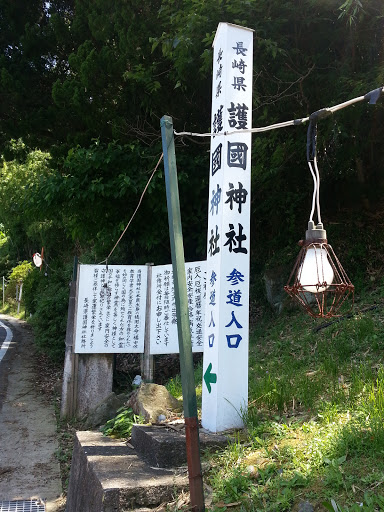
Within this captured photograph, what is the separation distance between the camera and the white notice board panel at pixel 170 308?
26.8 ft

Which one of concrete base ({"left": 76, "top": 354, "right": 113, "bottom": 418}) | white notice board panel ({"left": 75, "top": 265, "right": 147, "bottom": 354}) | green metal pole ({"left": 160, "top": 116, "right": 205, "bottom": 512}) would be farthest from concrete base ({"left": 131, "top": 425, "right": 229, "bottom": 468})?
concrete base ({"left": 76, "top": 354, "right": 113, "bottom": 418})

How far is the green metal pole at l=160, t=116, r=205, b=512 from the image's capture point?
3.64m

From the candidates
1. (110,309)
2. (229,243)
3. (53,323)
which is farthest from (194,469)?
(53,323)

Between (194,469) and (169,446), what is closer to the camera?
Result: (194,469)

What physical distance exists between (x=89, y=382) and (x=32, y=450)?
167cm

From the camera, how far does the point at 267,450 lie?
397 cm

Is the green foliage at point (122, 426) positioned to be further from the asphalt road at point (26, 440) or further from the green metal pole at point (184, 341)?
the green metal pole at point (184, 341)

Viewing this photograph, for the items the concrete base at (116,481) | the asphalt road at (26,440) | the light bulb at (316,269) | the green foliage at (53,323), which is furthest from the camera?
the green foliage at (53,323)

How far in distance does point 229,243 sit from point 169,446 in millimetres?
1862

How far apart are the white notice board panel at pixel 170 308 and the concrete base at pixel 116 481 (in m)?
3.20

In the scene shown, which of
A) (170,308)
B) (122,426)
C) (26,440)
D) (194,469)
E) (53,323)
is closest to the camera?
(194,469)

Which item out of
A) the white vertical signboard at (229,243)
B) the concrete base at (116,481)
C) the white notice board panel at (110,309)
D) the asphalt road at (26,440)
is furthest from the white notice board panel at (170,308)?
the concrete base at (116,481)

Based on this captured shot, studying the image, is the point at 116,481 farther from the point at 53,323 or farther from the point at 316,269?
the point at 53,323

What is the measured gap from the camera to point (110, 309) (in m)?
8.77
